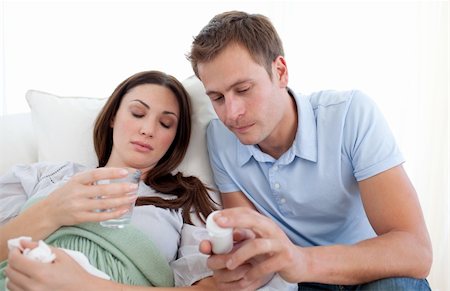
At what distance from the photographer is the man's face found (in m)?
1.58

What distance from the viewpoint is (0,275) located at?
145cm

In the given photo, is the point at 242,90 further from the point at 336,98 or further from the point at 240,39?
the point at 336,98

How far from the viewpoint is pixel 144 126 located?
1803 mm

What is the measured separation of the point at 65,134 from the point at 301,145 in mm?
928

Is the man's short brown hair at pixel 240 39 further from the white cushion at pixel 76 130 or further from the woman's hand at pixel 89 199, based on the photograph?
the woman's hand at pixel 89 199

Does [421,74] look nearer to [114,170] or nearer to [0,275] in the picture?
A: [114,170]

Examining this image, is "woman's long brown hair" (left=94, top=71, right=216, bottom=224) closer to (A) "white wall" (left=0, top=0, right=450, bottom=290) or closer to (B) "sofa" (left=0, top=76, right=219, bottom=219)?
(B) "sofa" (left=0, top=76, right=219, bottom=219)

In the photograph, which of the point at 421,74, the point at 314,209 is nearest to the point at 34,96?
the point at 314,209

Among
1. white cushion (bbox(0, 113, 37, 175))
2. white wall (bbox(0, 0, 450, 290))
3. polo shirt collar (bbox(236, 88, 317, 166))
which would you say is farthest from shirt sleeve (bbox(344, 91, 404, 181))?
white cushion (bbox(0, 113, 37, 175))

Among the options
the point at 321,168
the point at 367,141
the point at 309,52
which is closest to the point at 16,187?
the point at 321,168

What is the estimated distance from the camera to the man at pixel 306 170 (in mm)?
1387

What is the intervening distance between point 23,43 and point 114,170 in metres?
1.36

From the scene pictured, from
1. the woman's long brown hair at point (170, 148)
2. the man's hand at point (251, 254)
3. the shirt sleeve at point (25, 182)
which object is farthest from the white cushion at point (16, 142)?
the man's hand at point (251, 254)

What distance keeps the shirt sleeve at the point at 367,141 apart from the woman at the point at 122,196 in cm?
53
